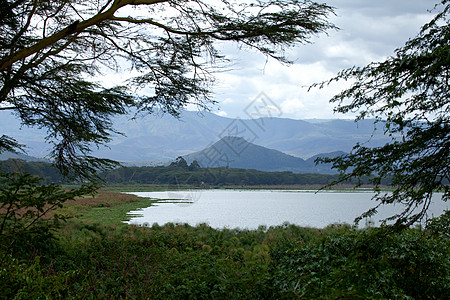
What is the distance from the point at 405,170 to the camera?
3713 mm

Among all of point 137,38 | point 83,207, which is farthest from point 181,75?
point 83,207

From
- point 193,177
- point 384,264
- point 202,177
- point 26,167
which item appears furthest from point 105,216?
point 202,177

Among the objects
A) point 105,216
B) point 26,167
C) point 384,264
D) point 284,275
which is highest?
point 26,167

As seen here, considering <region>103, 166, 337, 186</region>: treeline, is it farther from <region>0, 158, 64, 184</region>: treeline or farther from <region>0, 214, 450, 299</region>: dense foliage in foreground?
<region>0, 214, 450, 299</region>: dense foliage in foreground

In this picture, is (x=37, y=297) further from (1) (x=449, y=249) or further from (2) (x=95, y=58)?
(2) (x=95, y=58)

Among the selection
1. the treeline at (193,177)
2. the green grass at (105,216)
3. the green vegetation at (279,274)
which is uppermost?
the treeline at (193,177)

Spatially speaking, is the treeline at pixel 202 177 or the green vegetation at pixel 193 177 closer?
the green vegetation at pixel 193 177

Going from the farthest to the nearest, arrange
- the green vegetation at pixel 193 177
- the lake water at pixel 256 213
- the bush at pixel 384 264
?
1. the green vegetation at pixel 193 177
2. the lake water at pixel 256 213
3. the bush at pixel 384 264

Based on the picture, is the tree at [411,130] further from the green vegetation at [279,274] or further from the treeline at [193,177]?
the treeline at [193,177]

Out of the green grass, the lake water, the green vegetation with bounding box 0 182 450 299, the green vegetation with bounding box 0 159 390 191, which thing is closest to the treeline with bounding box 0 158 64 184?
the green vegetation with bounding box 0 159 390 191

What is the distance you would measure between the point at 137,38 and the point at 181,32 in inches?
43.3

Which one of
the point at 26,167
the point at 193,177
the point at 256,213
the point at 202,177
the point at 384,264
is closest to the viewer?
the point at 384,264

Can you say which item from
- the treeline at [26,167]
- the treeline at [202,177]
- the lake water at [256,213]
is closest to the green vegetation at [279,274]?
the lake water at [256,213]

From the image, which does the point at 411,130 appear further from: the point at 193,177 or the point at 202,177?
the point at 202,177
